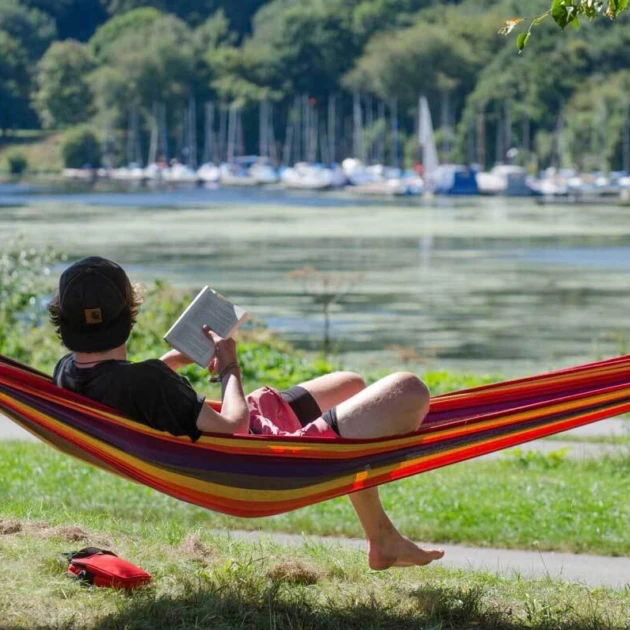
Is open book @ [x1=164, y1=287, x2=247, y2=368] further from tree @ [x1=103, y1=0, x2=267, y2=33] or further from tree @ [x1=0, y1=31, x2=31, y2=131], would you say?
tree @ [x1=103, y1=0, x2=267, y2=33]

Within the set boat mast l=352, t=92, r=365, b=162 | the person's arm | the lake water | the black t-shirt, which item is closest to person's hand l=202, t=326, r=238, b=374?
the person's arm

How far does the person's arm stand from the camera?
12.1 ft

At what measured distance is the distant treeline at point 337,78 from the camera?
80.6 m

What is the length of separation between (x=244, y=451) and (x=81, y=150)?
97835 millimetres

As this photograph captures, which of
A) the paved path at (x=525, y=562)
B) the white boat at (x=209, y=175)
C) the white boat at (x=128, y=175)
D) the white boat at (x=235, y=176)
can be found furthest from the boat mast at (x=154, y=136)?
the paved path at (x=525, y=562)

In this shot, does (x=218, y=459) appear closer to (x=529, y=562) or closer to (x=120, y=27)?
(x=529, y=562)

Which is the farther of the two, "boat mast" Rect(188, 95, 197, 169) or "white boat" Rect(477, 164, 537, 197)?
"boat mast" Rect(188, 95, 197, 169)

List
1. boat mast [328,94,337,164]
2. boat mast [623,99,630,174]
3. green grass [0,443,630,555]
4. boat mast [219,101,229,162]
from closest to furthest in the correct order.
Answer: green grass [0,443,630,555], boat mast [623,99,630,174], boat mast [328,94,337,164], boat mast [219,101,229,162]

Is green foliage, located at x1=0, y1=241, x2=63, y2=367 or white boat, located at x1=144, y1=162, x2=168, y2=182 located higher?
A: green foliage, located at x1=0, y1=241, x2=63, y2=367

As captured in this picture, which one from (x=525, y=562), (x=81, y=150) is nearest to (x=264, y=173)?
(x=81, y=150)

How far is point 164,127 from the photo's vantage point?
336 ft

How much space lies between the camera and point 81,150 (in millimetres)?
99562

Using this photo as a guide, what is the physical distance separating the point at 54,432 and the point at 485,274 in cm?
2132

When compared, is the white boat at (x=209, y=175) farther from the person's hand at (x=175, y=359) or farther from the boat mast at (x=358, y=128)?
Result: the person's hand at (x=175, y=359)
